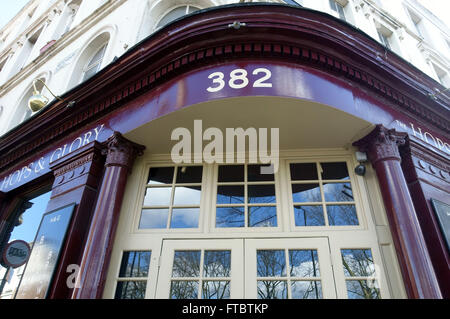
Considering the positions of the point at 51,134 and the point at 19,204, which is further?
the point at 19,204

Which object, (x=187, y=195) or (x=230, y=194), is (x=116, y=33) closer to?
(x=187, y=195)

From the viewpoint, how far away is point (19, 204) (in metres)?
6.16

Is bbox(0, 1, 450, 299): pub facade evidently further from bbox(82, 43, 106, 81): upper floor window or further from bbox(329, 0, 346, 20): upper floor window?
bbox(329, 0, 346, 20): upper floor window

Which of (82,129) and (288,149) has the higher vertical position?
(82,129)

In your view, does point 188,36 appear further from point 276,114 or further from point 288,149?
point 288,149

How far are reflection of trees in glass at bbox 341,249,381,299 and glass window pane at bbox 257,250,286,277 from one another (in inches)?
30.7

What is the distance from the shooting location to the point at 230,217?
4.22m

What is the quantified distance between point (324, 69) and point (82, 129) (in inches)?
166

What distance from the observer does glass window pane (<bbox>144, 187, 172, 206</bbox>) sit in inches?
177

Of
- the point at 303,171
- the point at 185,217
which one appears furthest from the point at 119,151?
the point at 303,171

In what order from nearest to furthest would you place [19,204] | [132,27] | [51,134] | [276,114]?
[276,114]
[51,134]
[19,204]
[132,27]

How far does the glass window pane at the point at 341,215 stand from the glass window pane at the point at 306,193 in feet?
0.76
